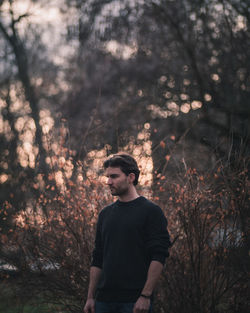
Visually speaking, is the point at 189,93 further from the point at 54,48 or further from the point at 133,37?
the point at 54,48

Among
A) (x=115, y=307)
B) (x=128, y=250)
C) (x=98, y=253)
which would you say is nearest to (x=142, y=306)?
(x=115, y=307)

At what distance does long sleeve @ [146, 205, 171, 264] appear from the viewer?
2.86m

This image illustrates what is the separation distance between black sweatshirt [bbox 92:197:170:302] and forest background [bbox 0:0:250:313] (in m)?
1.32

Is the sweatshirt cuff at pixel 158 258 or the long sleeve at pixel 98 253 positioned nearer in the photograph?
the sweatshirt cuff at pixel 158 258

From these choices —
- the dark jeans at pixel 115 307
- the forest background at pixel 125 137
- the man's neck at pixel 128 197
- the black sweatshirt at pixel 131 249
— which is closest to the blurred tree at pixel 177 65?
the forest background at pixel 125 137

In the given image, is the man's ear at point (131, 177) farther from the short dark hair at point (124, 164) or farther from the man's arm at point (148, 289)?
the man's arm at point (148, 289)

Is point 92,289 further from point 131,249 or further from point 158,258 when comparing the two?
Answer: point 158,258

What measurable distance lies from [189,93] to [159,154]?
16.2ft

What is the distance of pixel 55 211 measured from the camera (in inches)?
208

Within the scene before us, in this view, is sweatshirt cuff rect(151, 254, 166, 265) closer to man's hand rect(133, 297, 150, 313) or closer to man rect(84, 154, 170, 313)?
man rect(84, 154, 170, 313)

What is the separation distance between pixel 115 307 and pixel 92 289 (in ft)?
0.95

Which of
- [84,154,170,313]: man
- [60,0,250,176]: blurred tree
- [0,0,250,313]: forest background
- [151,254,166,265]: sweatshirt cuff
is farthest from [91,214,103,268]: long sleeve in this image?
[60,0,250,176]: blurred tree

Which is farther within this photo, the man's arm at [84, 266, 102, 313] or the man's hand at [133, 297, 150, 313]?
the man's arm at [84, 266, 102, 313]

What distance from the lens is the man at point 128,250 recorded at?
2.87m
